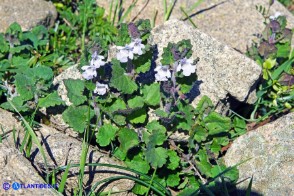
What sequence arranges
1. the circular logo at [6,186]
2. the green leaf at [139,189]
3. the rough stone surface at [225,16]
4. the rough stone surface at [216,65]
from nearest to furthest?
the circular logo at [6,186]
the green leaf at [139,189]
the rough stone surface at [216,65]
the rough stone surface at [225,16]

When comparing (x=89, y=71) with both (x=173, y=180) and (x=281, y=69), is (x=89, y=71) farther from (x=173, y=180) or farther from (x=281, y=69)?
(x=281, y=69)

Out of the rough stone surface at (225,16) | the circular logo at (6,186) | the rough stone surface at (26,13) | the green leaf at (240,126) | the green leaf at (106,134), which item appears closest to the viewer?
the circular logo at (6,186)

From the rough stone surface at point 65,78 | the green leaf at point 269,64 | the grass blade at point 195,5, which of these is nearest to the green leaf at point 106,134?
the rough stone surface at point 65,78

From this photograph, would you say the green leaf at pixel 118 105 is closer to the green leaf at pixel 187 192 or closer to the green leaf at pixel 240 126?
the green leaf at pixel 187 192

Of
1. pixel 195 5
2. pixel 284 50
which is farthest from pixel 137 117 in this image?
pixel 195 5

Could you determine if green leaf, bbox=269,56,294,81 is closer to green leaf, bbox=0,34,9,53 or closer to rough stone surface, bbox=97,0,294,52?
rough stone surface, bbox=97,0,294,52

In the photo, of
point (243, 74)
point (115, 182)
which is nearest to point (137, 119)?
point (115, 182)

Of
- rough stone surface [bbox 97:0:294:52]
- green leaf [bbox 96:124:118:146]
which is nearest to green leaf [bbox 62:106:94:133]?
green leaf [bbox 96:124:118:146]
